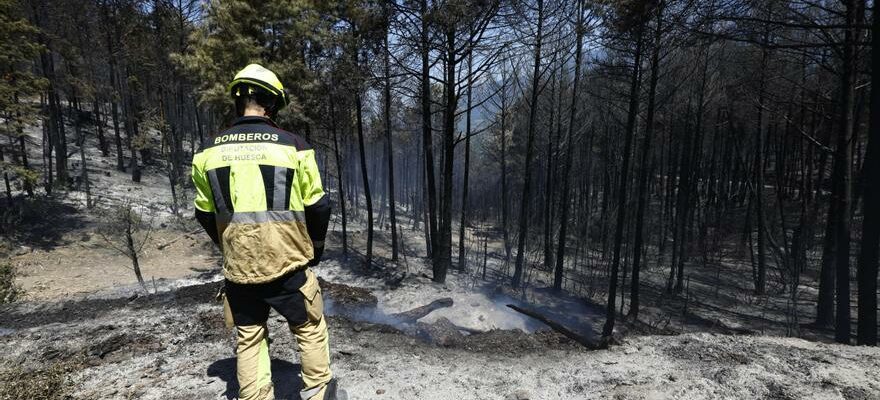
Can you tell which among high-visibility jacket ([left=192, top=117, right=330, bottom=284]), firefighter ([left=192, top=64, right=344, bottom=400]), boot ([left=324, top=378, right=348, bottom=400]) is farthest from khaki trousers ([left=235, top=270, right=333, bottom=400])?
high-visibility jacket ([left=192, top=117, right=330, bottom=284])

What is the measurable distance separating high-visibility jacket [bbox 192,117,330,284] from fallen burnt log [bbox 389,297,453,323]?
396 centimetres

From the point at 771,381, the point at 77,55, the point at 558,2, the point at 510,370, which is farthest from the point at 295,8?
the point at 77,55

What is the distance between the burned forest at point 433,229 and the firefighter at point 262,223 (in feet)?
0.08

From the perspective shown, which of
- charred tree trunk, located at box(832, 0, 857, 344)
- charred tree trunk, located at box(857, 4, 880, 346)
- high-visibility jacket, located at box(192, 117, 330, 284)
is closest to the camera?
high-visibility jacket, located at box(192, 117, 330, 284)

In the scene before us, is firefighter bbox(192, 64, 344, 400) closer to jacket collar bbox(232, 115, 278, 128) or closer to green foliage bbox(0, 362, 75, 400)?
jacket collar bbox(232, 115, 278, 128)

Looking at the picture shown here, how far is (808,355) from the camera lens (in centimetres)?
381

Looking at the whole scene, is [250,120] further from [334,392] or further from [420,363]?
[420,363]

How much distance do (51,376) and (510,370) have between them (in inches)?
148

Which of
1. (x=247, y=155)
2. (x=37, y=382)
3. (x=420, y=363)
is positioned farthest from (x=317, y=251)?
(x=37, y=382)

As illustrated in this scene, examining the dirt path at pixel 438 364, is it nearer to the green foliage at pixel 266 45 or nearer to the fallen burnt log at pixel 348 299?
the fallen burnt log at pixel 348 299

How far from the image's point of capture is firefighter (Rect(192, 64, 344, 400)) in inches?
92.7

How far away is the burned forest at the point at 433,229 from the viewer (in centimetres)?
336

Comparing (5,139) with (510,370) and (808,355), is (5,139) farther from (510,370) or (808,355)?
(808,355)

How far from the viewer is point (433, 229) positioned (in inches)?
486
